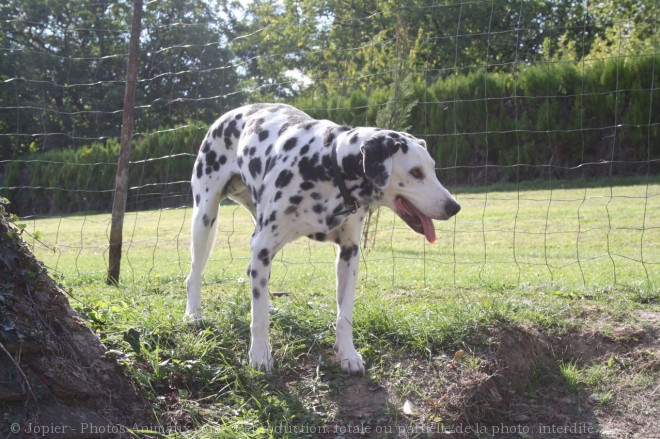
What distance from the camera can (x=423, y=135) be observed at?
883cm

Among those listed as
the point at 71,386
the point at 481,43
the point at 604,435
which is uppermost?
the point at 481,43

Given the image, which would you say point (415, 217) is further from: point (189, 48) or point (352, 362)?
point (189, 48)

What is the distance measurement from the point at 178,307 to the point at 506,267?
164 inches

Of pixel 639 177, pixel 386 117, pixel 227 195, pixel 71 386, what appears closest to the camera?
pixel 71 386

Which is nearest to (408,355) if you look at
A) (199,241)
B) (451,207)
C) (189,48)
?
(451,207)

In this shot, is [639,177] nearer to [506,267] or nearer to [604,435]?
[506,267]

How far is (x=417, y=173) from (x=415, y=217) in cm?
30

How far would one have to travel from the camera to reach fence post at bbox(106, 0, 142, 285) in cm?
756

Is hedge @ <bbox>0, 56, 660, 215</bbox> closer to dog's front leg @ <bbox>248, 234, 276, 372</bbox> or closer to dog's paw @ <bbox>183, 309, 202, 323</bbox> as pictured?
dog's paw @ <bbox>183, 309, 202, 323</bbox>

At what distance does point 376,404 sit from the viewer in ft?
15.0

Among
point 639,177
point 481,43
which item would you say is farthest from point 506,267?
point 481,43

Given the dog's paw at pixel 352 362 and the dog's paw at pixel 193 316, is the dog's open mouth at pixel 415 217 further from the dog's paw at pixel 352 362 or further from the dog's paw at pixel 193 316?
the dog's paw at pixel 193 316

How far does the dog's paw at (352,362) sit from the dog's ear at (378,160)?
124 cm

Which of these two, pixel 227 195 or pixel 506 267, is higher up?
pixel 227 195
